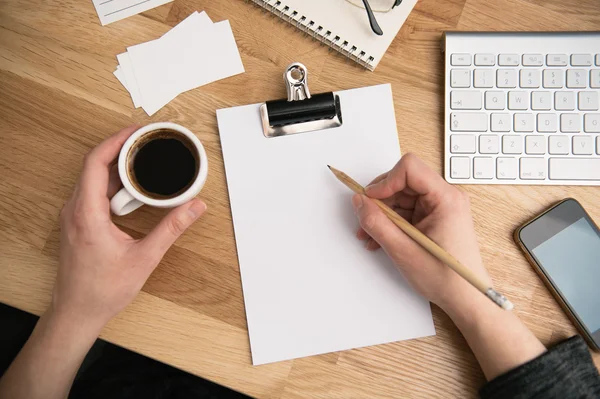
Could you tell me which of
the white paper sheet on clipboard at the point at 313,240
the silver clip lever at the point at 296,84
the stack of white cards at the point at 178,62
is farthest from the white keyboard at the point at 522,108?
the stack of white cards at the point at 178,62

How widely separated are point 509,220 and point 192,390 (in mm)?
683

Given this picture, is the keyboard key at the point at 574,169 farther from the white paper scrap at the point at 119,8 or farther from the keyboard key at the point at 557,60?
the white paper scrap at the point at 119,8

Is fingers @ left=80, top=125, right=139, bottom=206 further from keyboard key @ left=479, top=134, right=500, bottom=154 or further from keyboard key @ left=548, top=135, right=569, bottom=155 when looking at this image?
keyboard key @ left=548, top=135, right=569, bottom=155

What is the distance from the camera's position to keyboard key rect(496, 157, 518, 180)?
736 mm

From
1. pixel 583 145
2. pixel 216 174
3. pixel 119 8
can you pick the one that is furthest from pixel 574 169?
pixel 119 8

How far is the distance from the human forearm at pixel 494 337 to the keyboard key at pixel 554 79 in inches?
14.0

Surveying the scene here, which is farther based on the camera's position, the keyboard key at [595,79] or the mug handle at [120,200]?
the keyboard key at [595,79]

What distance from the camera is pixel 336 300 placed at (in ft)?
2.36

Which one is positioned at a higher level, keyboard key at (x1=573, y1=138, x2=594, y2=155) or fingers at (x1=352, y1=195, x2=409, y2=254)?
keyboard key at (x1=573, y1=138, x2=594, y2=155)

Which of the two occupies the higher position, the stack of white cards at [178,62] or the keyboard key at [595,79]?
the keyboard key at [595,79]

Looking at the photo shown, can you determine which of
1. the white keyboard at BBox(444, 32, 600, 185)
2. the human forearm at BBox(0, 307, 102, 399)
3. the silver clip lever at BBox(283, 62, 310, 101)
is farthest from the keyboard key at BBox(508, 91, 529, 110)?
the human forearm at BBox(0, 307, 102, 399)

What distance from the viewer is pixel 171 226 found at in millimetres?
661

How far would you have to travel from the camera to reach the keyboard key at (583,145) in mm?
731

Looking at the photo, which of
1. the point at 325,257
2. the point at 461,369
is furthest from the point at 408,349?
the point at 325,257
